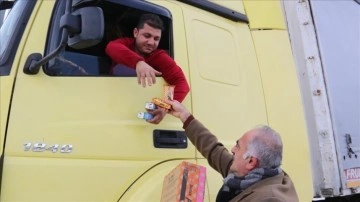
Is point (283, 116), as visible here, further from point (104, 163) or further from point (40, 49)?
point (40, 49)

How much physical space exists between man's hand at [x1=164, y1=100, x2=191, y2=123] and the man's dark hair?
474 millimetres

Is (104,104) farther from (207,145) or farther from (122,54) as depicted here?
(207,145)

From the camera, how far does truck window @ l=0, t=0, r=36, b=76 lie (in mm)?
2621

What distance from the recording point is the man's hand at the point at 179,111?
112 inches

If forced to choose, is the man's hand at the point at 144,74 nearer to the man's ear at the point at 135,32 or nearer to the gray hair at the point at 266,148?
the man's ear at the point at 135,32

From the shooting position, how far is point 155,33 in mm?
2979

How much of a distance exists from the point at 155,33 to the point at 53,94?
71 centimetres

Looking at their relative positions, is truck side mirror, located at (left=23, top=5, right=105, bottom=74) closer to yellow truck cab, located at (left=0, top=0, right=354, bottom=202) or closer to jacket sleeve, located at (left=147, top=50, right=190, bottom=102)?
yellow truck cab, located at (left=0, top=0, right=354, bottom=202)

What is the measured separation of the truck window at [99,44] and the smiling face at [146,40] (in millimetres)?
125

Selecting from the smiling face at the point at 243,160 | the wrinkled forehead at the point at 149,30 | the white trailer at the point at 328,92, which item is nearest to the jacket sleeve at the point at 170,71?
the wrinkled forehead at the point at 149,30

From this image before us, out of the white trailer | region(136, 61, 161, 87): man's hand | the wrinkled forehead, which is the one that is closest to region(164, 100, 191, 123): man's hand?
region(136, 61, 161, 87): man's hand

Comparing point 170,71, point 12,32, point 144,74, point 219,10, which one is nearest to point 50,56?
point 12,32

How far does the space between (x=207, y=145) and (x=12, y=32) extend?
1.21 metres

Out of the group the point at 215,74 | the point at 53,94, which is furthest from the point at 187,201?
the point at 215,74
